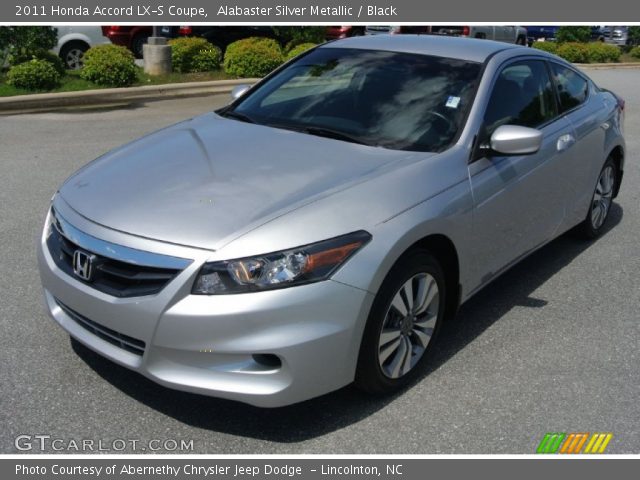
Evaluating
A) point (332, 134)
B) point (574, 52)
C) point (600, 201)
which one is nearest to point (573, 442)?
point (332, 134)

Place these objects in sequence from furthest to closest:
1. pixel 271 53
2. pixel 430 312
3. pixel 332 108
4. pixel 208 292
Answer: pixel 271 53 < pixel 332 108 < pixel 430 312 < pixel 208 292

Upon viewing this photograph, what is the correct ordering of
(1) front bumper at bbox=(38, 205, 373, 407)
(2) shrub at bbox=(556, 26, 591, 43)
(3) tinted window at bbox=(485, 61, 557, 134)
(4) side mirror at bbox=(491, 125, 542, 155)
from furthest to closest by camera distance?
(2) shrub at bbox=(556, 26, 591, 43), (3) tinted window at bbox=(485, 61, 557, 134), (4) side mirror at bbox=(491, 125, 542, 155), (1) front bumper at bbox=(38, 205, 373, 407)

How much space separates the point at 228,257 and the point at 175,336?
15.4 inches

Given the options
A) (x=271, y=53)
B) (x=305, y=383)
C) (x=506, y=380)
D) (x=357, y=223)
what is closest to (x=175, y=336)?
(x=305, y=383)

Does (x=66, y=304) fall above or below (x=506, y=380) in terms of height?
above

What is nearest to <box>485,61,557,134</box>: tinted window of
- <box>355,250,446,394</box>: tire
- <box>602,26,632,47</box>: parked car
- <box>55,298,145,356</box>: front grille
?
<box>355,250,446,394</box>: tire

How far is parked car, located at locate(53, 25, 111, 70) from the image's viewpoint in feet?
49.5

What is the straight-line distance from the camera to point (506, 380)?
3914 millimetres

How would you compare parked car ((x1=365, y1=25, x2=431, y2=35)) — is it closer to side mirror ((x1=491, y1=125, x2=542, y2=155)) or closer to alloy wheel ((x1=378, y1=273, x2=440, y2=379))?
side mirror ((x1=491, y1=125, x2=542, y2=155))

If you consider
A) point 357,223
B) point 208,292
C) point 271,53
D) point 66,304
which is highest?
point 357,223

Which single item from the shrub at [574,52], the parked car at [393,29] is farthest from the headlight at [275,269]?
the shrub at [574,52]

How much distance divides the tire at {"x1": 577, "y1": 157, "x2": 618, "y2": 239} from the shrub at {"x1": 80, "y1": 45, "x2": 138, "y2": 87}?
908cm

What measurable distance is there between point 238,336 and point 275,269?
0.31 m
